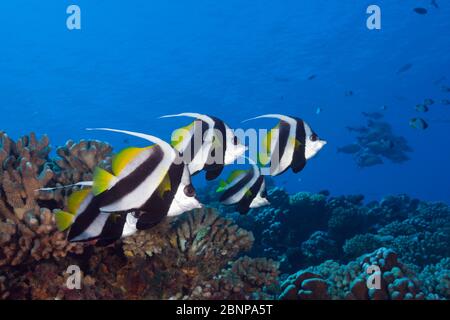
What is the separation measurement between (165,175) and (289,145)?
4.27 feet

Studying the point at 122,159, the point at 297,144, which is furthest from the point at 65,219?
the point at 297,144

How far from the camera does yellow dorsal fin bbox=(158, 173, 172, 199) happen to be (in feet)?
7.01

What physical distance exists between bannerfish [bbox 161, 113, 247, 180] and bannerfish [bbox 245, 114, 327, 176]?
31 centimetres

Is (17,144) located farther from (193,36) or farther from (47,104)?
(47,104)

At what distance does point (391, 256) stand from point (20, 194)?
15.2ft

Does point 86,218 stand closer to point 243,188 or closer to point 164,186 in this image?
point 164,186

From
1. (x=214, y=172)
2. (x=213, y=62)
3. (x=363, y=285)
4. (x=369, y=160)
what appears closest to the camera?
(x=214, y=172)

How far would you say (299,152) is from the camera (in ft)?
10.1

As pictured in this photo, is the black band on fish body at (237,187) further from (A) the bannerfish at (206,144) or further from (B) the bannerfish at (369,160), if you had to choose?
(B) the bannerfish at (369,160)

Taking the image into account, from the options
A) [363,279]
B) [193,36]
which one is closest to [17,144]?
[363,279]

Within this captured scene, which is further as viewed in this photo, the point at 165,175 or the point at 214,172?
the point at 214,172

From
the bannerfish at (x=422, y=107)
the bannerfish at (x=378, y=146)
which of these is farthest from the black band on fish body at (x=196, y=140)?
the bannerfish at (x=378, y=146)

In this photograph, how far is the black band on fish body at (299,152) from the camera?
3.05 meters

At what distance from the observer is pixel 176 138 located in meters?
2.87
